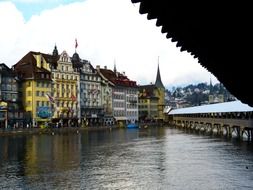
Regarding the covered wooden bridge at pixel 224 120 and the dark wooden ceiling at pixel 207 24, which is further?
the covered wooden bridge at pixel 224 120

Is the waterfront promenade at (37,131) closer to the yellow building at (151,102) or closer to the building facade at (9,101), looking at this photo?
the building facade at (9,101)

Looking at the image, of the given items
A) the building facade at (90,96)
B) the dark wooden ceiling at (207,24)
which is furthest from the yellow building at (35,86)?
the dark wooden ceiling at (207,24)

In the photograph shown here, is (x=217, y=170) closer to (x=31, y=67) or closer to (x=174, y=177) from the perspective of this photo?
(x=174, y=177)

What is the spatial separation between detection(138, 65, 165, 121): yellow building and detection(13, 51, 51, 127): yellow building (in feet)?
232

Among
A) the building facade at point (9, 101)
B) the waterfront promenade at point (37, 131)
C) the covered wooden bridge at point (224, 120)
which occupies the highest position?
the building facade at point (9, 101)

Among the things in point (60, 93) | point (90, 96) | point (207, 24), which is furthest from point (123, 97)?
point (207, 24)

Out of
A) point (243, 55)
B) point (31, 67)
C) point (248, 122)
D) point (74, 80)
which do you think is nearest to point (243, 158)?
point (248, 122)

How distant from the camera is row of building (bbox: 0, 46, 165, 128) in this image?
354ft

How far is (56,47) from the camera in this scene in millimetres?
129875

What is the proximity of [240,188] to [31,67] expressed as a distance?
310 ft

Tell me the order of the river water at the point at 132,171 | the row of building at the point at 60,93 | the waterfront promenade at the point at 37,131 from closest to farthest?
the river water at the point at 132,171, the waterfront promenade at the point at 37,131, the row of building at the point at 60,93

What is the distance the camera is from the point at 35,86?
112 meters

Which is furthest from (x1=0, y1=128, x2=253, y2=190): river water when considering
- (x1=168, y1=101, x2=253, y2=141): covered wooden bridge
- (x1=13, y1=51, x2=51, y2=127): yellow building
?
(x1=13, y1=51, x2=51, y2=127): yellow building

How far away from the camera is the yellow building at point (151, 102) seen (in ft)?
603
